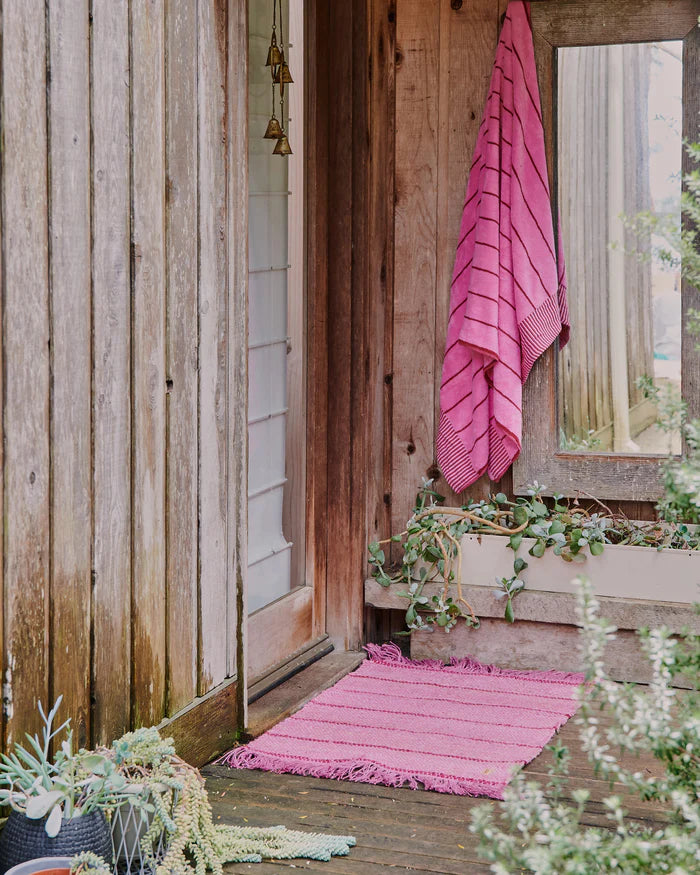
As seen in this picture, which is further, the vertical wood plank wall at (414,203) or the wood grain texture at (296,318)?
the vertical wood plank wall at (414,203)

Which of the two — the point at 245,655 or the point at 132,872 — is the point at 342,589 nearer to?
the point at 245,655

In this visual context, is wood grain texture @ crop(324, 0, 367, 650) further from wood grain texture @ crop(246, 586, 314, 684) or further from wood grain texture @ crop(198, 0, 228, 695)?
wood grain texture @ crop(198, 0, 228, 695)

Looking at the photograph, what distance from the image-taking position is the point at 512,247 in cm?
354

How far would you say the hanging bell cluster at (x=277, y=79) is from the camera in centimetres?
322

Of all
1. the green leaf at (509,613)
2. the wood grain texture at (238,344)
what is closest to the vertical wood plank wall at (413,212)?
the green leaf at (509,613)

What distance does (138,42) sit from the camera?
2.31 meters

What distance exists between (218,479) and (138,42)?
0.99 meters

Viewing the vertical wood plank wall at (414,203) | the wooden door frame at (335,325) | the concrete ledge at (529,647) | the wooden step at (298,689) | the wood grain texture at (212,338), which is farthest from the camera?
the vertical wood plank wall at (414,203)

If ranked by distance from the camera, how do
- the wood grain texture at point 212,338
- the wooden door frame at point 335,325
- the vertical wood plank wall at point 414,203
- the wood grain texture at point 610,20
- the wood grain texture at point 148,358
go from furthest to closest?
1. the vertical wood plank wall at point 414,203
2. the wooden door frame at point 335,325
3. the wood grain texture at point 610,20
4. the wood grain texture at point 212,338
5. the wood grain texture at point 148,358

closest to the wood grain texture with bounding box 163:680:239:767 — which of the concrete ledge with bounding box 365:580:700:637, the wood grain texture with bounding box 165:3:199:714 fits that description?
the wood grain texture with bounding box 165:3:199:714

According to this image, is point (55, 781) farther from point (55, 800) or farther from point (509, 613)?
point (509, 613)

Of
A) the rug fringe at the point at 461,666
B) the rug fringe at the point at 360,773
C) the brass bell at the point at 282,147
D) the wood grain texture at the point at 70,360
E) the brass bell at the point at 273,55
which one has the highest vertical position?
the brass bell at the point at 273,55

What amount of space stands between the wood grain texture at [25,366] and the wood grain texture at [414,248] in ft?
6.23

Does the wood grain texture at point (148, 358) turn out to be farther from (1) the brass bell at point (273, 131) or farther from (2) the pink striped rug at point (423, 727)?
(1) the brass bell at point (273, 131)
